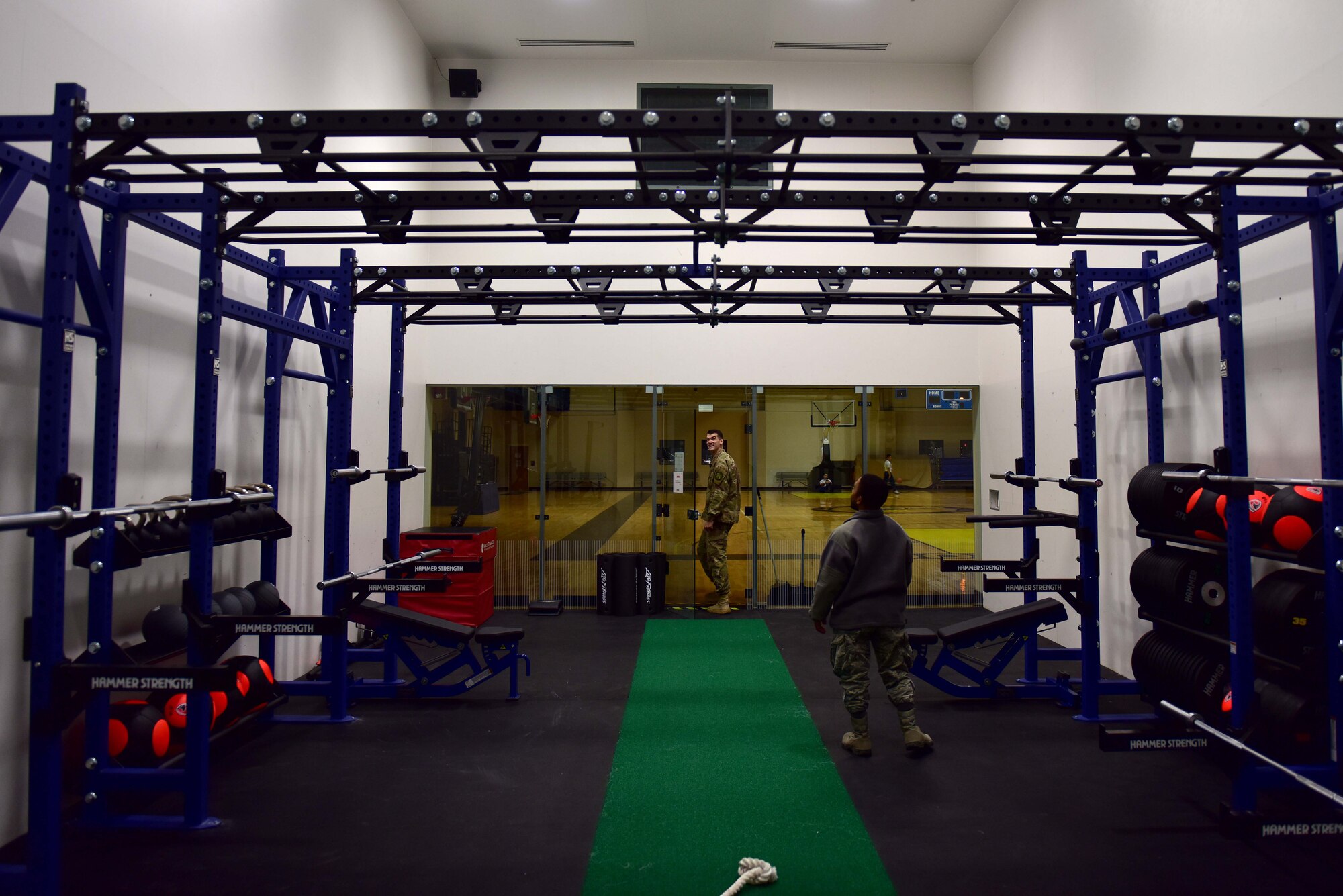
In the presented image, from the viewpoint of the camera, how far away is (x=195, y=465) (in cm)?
307

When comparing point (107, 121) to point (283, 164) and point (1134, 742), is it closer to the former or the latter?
point (283, 164)

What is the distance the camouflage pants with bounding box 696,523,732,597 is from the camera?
24.0 feet

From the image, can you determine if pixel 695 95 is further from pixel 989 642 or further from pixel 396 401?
pixel 989 642

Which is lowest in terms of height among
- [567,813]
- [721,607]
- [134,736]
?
[567,813]

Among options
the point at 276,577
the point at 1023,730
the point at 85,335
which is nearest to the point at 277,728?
the point at 276,577

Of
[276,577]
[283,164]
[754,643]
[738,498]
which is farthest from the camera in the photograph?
[738,498]

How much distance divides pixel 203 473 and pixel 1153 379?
17.9 feet

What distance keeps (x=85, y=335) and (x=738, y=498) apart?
561 cm

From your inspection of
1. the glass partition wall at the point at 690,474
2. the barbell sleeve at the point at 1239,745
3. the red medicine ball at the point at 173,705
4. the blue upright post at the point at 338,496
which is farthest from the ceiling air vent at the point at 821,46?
the red medicine ball at the point at 173,705

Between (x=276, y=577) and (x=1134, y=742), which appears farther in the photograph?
(x=276, y=577)

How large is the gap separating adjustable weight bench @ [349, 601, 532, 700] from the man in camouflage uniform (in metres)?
3.07

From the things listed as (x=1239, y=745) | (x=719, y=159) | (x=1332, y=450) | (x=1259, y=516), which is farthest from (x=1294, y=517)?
(x=719, y=159)

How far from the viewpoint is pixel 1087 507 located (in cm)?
432

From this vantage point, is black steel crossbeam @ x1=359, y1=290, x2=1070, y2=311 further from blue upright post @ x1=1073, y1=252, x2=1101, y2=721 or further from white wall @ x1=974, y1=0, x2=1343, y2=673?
white wall @ x1=974, y1=0, x2=1343, y2=673
